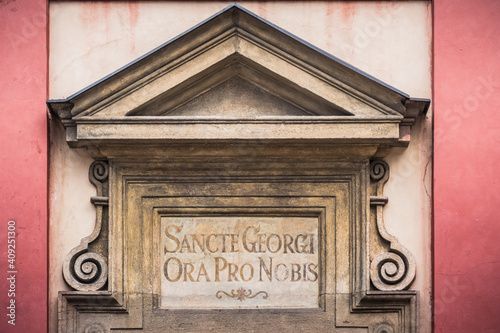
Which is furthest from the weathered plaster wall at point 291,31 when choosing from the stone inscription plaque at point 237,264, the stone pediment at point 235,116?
the stone inscription plaque at point 237,264

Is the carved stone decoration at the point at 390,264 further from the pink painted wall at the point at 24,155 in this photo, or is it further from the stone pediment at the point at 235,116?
the pink painted wall at the point at 24,155

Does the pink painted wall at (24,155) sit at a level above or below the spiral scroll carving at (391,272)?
above

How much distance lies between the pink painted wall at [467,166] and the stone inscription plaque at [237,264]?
3.25ft

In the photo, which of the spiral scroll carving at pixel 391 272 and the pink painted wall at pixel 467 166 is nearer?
the pink painted wall at pixel 467 166

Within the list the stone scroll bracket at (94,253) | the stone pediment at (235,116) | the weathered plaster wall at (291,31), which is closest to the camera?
the stone pediment at (235,116)

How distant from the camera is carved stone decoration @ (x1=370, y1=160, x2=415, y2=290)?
7297 mm

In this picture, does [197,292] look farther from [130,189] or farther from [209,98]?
[209,98]

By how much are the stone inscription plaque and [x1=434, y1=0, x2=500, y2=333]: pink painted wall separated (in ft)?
3.25

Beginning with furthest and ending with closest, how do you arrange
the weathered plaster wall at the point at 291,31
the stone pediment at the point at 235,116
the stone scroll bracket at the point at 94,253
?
1. the weathered plaster wall at the point at 291,31
2. the stone scroll bracket at the point at 94,253
3. the stone pediment at the point at 235,116

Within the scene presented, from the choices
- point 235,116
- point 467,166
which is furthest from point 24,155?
point 467,166

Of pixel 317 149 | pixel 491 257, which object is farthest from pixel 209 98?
pixel 491 257

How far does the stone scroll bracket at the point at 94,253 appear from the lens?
7293mm

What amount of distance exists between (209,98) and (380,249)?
176 centimetres

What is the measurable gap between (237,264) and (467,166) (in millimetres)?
1914
